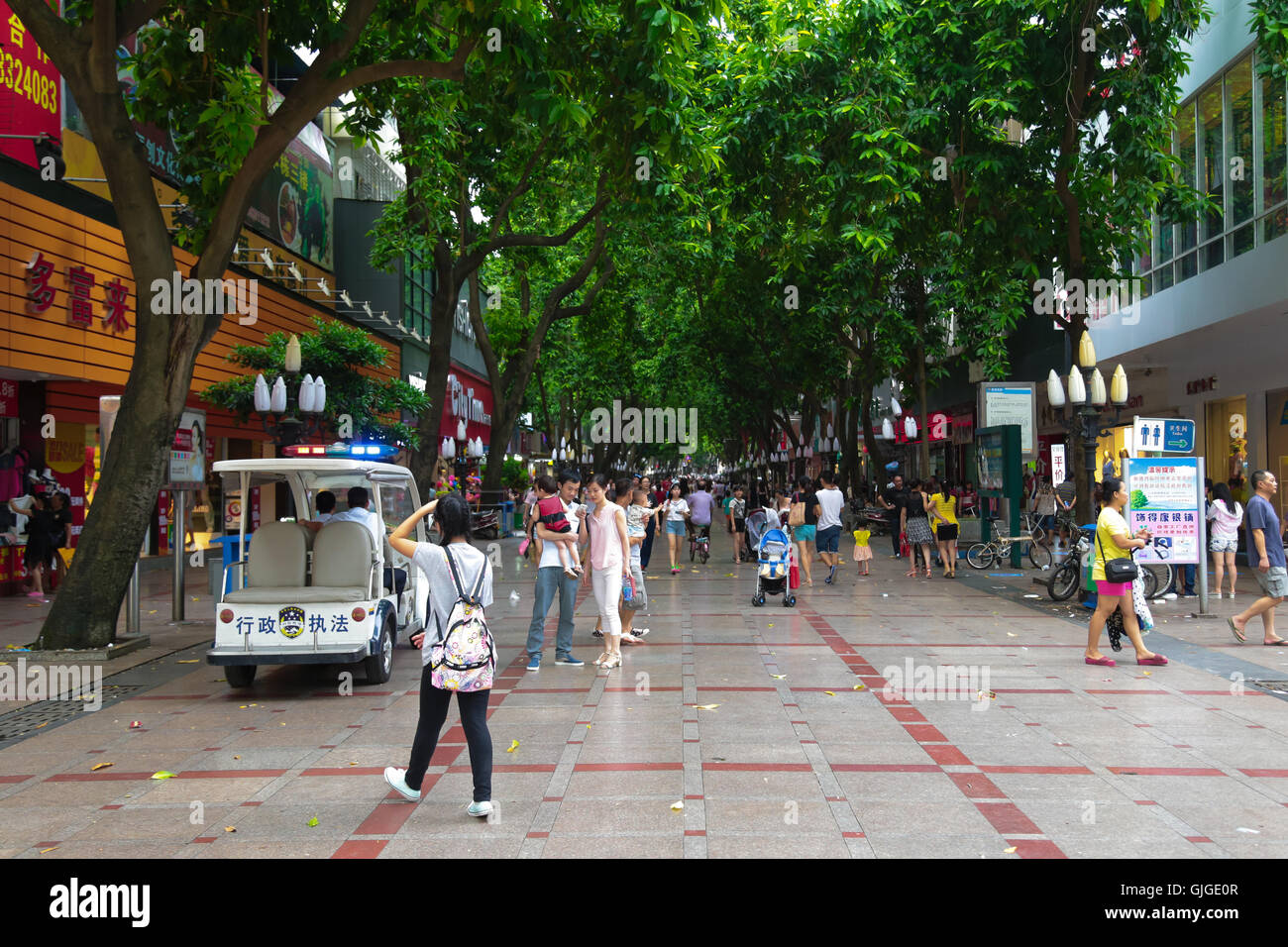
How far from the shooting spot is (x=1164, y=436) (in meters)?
14.7

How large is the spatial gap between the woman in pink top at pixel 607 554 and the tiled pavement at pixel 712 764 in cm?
53

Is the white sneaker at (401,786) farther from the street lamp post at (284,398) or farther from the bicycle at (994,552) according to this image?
the bicycle at (994,552)

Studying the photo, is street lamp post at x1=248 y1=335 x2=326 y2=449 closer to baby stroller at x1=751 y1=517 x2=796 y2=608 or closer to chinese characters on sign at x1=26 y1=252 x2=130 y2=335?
chinese characters on sign at x1=26 y1=252 x2=130 y2=335

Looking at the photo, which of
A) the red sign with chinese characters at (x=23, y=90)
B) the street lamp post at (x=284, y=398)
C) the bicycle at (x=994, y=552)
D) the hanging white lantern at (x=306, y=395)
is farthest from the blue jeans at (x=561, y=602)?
the bicycle at (x=994, y=552)

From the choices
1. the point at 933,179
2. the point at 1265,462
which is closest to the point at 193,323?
the point at 933,179

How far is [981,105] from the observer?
14820 mm

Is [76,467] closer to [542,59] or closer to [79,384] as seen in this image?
[79,384]

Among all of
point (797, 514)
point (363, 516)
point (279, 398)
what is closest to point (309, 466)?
point (363, 516)

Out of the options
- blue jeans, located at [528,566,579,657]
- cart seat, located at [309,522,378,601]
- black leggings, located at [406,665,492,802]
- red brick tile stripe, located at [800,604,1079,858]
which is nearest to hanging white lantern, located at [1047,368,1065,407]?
red brick tile stripe, located at [800,604,1079,858]

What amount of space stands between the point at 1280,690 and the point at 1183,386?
16.7 metres

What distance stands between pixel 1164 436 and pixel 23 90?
16.1m

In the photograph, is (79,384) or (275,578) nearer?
(275,578)

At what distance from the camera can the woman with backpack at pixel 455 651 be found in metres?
5.65

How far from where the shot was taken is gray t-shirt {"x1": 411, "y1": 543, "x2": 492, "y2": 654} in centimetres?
583
